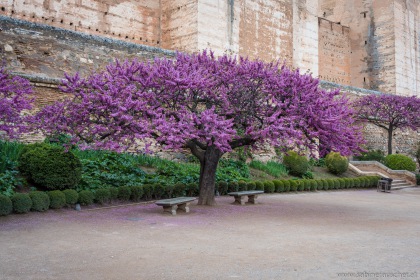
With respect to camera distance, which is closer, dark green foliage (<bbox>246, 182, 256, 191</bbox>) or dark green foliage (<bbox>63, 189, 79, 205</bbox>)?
dark green foliage (<bbox>63, 189, 79, 205</bbox>)

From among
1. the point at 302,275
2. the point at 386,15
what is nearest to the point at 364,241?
the point at 302,275

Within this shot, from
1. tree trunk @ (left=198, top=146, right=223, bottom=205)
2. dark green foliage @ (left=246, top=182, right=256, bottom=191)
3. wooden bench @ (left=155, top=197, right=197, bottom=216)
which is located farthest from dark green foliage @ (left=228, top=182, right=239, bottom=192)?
wooden bench @ (left=155, top=197, right=197, bottom=216)

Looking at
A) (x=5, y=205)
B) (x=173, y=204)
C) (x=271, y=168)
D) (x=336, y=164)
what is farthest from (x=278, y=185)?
(x=5, y=205)

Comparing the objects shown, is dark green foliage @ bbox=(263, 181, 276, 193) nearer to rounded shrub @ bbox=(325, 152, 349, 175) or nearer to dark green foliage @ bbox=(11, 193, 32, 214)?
rounded shrub @ bbox=(325, 152, 349, 175)

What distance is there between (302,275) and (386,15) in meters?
26.6

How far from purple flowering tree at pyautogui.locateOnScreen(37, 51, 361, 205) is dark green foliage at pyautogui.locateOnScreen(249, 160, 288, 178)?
5661 millimetres

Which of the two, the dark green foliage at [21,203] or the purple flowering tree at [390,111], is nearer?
the dark green foliage at [21,203]

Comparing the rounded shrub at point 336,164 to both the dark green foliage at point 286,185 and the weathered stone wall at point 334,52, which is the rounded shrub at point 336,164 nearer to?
the dark green foliage at point 286,185

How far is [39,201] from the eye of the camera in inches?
290

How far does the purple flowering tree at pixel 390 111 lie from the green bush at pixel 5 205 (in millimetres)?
16754

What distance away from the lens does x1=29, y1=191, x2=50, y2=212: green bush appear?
7.33m

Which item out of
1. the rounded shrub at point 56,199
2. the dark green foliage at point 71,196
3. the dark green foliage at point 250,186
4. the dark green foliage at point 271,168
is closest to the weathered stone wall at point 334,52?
the dark green foliage at point 271,168

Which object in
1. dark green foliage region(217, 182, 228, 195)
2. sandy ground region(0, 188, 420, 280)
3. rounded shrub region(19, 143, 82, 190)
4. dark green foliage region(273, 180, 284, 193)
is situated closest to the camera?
sandy ground region(0, 188, 420, 280)

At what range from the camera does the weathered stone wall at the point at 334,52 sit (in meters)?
27.3
